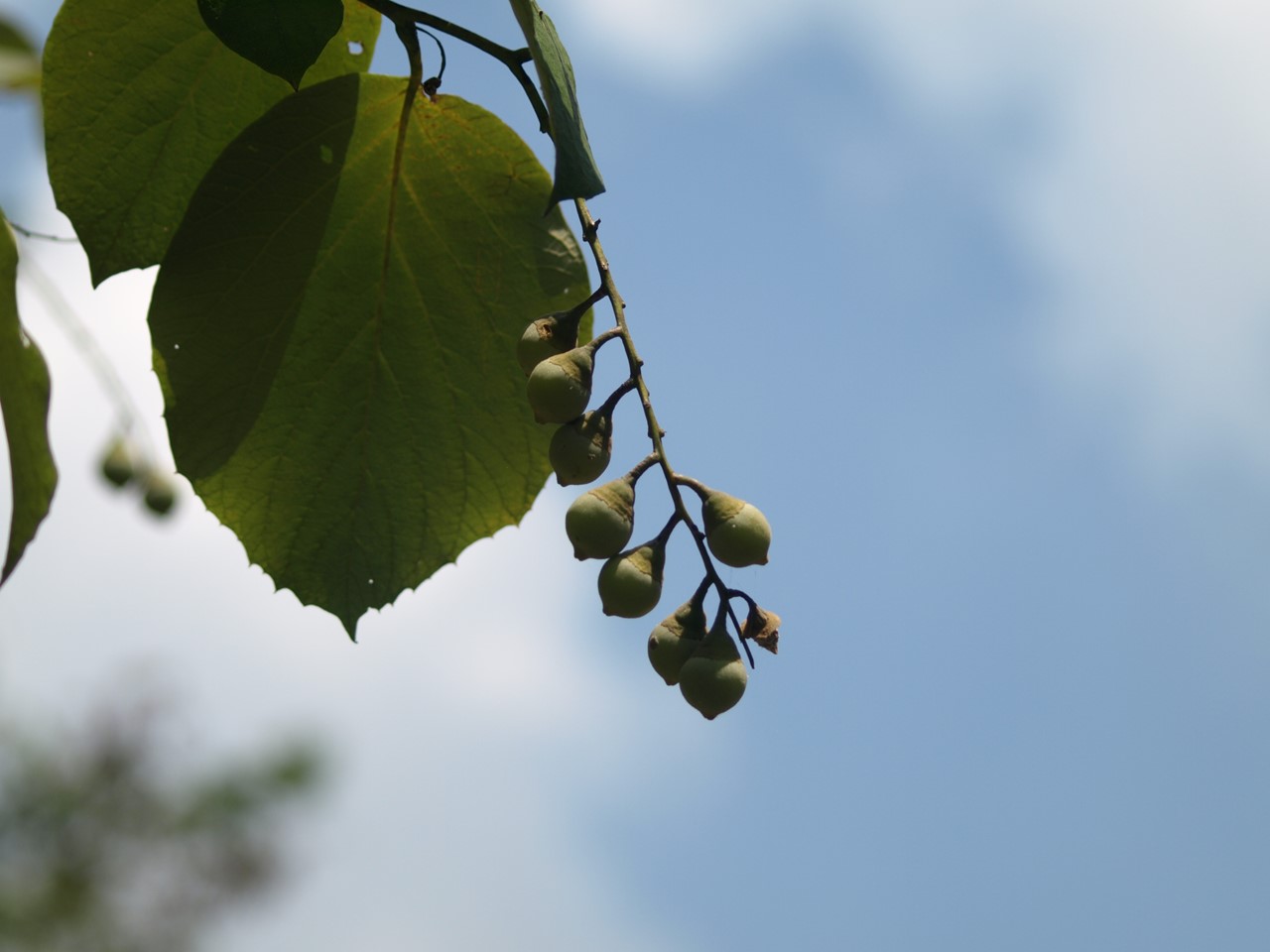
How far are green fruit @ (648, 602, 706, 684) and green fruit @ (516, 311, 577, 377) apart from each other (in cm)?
28

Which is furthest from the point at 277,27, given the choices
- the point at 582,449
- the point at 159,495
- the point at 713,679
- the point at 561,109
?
the point at 159,495

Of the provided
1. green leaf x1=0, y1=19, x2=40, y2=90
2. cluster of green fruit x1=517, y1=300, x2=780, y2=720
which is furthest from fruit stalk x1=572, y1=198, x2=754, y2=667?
green leaf x1=0, y1=19, x2=40, y2=90

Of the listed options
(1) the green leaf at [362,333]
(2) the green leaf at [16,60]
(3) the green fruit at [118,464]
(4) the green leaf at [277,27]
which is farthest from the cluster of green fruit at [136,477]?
(4) the green leaf at [277,27]

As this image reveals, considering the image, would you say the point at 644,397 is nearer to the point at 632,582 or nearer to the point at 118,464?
the point at 632,582

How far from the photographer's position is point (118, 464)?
354 centimetres

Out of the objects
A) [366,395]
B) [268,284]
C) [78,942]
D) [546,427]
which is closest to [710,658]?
[546,427]

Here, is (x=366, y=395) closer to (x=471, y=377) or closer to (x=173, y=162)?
(x=471, y=377)

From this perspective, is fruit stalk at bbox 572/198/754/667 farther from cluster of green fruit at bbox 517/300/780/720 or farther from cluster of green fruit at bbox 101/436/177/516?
cluster of green fruit at bbox 101/436/177/516

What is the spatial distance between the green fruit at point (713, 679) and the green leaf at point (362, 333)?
0.45 m

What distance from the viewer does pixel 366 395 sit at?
147cm

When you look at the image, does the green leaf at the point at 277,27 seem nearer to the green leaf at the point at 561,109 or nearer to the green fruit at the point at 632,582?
the green leaf at the point at 561,109

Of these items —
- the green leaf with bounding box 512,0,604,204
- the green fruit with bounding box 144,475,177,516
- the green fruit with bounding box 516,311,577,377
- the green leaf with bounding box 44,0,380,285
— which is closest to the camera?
the green leaf with bounding box 512,0,604,204

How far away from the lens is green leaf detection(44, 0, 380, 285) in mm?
1351

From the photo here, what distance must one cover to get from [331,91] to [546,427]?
443 mm
